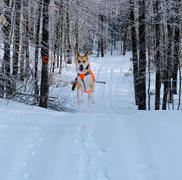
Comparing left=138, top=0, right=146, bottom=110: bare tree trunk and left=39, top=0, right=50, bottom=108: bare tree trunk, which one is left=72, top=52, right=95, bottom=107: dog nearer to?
left=39, top=0, right=50, bottom=108: bare tree trunk

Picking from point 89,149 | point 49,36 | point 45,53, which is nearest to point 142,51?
point 49,36

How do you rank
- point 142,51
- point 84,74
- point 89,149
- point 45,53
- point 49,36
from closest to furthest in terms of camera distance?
point 89,149 → point 84,74 → point 45,53 → point 142,51 → point 49,36

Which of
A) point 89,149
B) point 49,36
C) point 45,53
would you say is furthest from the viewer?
point 49,36

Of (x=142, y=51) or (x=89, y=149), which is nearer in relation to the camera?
(x=89, y=149)

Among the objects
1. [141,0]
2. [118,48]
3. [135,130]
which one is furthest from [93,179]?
[118,48]

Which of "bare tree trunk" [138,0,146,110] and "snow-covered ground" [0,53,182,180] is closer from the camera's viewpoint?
"snow-covered ground" [0,53,182,180]

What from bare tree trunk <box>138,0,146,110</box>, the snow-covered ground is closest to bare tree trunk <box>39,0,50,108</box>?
bare tree trunk <box>138,0,146,110</box>

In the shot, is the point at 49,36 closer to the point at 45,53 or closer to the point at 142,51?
the point at 45,53

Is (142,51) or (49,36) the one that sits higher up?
(49,36)

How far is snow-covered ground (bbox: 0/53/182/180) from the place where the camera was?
3.10 m

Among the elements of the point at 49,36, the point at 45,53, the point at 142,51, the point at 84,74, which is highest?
the point at 49,36

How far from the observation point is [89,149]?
150 inches

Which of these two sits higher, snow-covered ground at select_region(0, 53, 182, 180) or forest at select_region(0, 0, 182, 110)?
forest at select_region(0, 0, 182, 110)

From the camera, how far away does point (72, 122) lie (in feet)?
18.3
